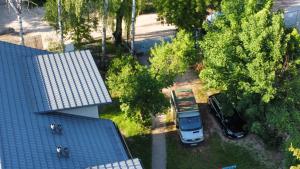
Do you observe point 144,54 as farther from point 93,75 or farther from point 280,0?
point 280,0

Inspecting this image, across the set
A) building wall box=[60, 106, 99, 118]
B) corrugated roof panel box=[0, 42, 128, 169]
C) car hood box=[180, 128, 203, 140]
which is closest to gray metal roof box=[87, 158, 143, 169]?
corrugated roof panel box=[0, 42, 128, 169]

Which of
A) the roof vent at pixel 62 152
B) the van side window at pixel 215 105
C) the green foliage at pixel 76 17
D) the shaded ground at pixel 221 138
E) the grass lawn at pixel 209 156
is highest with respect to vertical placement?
the green foliage at pixel 76 17

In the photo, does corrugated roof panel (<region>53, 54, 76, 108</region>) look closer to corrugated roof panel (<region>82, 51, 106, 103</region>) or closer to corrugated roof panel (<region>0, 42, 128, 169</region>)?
corrugated roof panel (<region>0, 42, 128, 169</region>)

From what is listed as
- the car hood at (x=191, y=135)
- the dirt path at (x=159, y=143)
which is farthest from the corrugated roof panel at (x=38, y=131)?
the car hood at (x=191, y=135)

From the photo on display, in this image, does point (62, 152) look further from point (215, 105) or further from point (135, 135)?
point (215, 105)

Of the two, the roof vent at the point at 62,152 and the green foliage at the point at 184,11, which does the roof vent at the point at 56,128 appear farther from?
the green foliage at the point at 184,11

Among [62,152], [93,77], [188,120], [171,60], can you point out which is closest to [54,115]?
Answer: [93,77]
